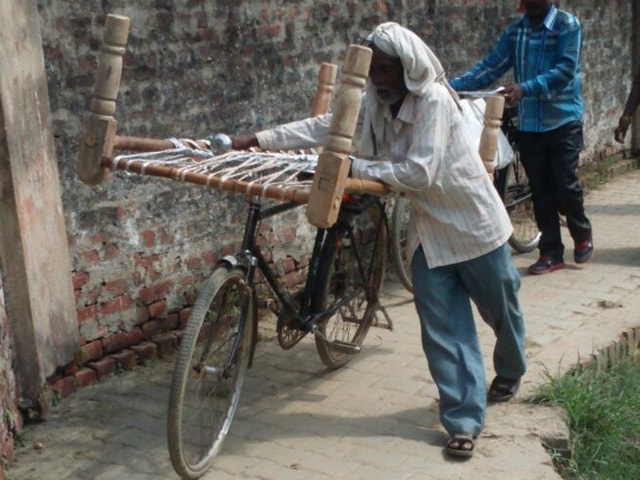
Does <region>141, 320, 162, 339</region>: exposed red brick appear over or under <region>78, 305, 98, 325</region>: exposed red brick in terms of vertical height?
under

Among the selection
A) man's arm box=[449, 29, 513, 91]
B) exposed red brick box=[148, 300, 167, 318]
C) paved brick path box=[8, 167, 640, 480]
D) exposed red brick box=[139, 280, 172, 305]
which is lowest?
paved brick path box=[8, 167, 640, 480]

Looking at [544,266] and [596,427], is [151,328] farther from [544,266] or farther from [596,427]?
[544,266]

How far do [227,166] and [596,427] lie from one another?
6.71 ft

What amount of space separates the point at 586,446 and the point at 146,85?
107 inches

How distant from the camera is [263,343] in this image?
5.97 m

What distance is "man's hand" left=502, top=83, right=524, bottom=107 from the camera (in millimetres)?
6586

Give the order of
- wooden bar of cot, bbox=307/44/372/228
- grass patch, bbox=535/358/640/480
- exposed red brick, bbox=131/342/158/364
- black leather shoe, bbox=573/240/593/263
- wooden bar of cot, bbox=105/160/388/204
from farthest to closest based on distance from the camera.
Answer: black leather shoe, bbox=573/240/593/263 → exposed red brick, bbox=131/342/158/364 → grass patch, bbox=535/358/640/480 → wooden bar of cot, bbox=105/160/388/204 → wooden bar of cot, bbox=307/44/372/228

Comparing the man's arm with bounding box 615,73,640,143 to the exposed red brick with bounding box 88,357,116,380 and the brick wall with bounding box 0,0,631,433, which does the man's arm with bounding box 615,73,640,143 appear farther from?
the exposed red brick with bounding box 88,357,116,380

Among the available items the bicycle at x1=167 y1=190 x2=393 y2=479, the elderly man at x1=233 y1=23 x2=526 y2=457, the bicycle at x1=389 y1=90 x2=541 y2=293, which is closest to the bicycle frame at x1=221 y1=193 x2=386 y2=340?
the bicycle at x1=167 y1=190 x2=393 y2=479

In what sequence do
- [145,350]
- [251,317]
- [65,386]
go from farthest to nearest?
1. [145,350]
2. [65,386]
3. [251,317]

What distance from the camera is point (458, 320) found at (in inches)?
182

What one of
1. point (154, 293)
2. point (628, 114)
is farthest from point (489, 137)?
point (628, 114)

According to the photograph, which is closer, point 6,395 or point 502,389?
point 6,395

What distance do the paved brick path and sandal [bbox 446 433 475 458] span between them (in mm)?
40
